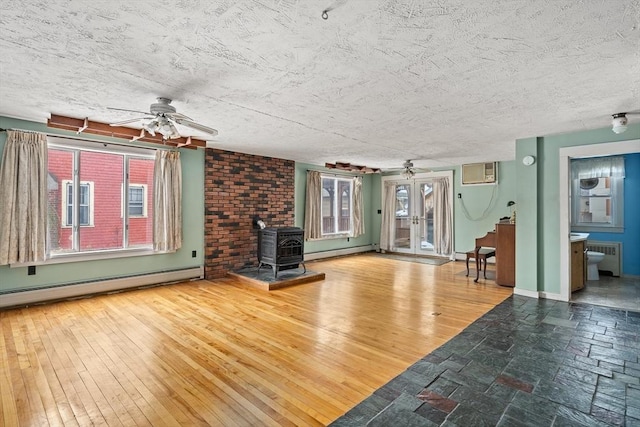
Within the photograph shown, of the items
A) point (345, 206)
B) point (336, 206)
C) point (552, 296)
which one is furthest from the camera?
point (345, 206)

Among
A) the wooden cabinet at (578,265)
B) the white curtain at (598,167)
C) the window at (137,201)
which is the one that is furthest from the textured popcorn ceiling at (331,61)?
the white curtain at (598,167)

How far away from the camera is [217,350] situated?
9.09 ft

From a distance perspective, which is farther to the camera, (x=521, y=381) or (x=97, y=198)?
(x=97, y=198)

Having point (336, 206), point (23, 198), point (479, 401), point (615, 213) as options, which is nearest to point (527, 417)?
point (479, 401)

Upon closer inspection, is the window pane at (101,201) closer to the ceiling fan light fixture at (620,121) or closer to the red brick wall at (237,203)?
the red brick wall at (237,203)

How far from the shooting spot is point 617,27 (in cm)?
182

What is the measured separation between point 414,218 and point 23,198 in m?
7.63

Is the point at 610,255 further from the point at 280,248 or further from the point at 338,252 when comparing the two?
the point at 280,248

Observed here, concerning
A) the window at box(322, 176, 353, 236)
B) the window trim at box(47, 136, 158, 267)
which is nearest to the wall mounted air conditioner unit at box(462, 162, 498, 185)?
the window at box(322, 176, 353, 236)

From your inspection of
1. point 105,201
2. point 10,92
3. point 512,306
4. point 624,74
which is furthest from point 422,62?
point 105,201

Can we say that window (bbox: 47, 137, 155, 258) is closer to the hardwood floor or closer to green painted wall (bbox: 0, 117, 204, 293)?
green painted wall (bbox: 0, 117, 204, 293)

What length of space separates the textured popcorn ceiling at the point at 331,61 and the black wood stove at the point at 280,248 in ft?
6.73

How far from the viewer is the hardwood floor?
1972 millimetres

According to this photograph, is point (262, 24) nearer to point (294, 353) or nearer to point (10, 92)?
point (294, 353)
